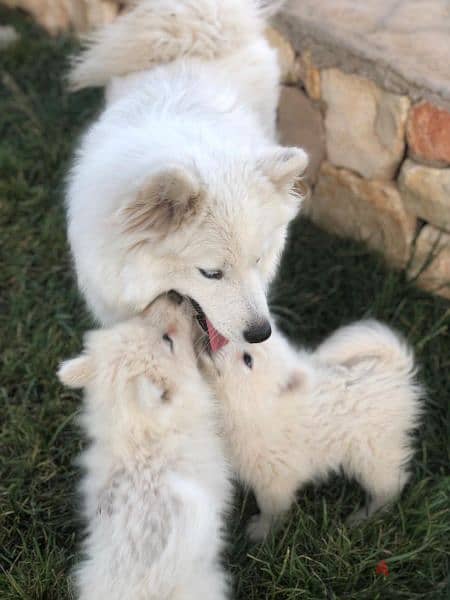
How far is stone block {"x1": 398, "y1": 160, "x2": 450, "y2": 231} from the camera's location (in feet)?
11.1

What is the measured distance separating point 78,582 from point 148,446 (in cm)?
50

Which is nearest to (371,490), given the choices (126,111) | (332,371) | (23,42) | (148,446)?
(332,371)

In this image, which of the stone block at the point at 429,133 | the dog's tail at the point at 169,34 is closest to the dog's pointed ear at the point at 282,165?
the stone block at the point at 429,133

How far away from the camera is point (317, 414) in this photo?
8.80ft

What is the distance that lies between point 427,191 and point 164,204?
5.44 ft

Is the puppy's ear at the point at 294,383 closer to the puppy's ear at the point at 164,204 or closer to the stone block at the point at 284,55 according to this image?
the puppy's ear at the point at 164,204

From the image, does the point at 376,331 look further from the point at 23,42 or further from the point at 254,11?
the point at 23,42

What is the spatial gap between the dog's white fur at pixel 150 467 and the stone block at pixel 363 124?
1.61 meters

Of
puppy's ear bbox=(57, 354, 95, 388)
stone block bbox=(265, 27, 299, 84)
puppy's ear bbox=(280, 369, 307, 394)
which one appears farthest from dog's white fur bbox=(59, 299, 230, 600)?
stone block bbox=(265, 27, 299, 84)

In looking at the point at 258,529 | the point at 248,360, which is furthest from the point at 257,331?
the point at 258,529

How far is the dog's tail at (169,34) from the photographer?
349 cm

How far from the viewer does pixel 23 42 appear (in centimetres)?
543

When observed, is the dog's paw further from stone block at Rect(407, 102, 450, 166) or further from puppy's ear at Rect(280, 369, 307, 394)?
stone block at Rect(407, 102, 450, 166)

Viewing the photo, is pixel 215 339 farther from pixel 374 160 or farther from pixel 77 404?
pixel 374 160
